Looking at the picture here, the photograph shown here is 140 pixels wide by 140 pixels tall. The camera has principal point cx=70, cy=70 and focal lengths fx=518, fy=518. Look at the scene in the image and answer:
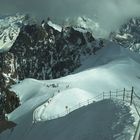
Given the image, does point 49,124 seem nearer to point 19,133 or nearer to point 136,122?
point 19,133

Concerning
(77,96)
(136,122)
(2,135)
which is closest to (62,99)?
(77,96)

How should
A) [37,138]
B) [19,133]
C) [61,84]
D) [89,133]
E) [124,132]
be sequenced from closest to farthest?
[124,132], [89,133], [37,138], [19,133], [61,84]

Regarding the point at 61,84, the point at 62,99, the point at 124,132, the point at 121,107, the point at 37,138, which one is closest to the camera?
the point at 124,132

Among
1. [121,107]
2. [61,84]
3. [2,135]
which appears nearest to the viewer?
[121,107]

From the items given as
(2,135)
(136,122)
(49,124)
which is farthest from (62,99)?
(136,122)

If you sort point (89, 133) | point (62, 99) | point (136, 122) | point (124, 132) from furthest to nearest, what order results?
point (62, 99)
point (89, 133)
point (136, 122)
point (124, 132)

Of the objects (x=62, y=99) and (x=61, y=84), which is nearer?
(x=62, y=99)

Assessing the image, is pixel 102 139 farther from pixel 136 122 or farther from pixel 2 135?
pixel 2 135

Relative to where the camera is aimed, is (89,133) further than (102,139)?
Yes

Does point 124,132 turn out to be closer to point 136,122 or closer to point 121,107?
point 136,122
